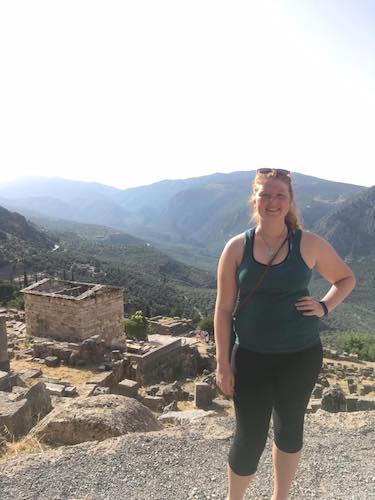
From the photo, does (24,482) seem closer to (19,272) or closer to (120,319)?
(120,319)

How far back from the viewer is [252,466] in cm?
338

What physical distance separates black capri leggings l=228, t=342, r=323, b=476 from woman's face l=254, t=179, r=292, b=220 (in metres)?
1.02

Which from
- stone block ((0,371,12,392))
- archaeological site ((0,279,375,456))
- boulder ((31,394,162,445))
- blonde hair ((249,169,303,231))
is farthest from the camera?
stone block ((0,371,12,392))

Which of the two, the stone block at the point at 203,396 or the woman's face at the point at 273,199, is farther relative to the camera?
the stone block at the point at 203,396

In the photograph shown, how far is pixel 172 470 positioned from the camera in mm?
4391

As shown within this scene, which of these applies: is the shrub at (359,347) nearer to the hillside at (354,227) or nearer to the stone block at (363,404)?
the stone block at (363,404)

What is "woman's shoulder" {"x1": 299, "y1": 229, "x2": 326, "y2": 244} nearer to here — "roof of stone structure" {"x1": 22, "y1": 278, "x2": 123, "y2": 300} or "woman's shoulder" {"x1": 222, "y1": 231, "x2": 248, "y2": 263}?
"woman's shoulder" {"x1": 222, "y1": 231, "x2": 248, "y2": 263}

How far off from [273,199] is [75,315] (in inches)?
517

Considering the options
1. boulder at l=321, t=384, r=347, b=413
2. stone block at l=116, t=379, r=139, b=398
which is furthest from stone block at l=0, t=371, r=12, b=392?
boulder at l=321, t=384, r=347, b=413

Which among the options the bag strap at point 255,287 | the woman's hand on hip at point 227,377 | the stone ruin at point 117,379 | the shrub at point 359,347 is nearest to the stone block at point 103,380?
the stone ruin at point 117,379

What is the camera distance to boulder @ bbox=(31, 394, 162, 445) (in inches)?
216

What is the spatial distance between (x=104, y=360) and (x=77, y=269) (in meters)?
48.2

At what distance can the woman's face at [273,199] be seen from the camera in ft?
11.1

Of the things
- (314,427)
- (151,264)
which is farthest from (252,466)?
(151,264)
